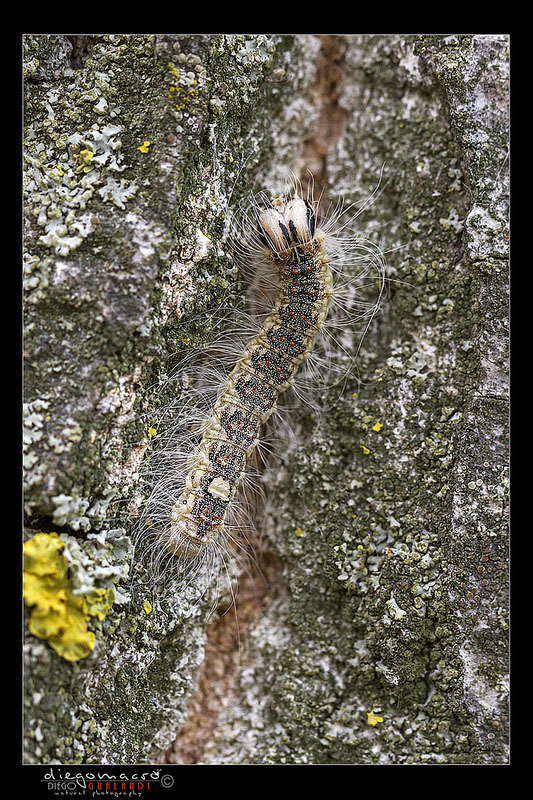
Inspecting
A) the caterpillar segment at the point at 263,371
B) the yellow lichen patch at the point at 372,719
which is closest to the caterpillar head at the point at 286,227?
the caterpillar segment at the point at 263,371

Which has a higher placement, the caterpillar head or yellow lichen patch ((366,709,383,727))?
the caterpillar head

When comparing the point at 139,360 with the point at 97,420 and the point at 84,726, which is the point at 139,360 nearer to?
the point at 97,420

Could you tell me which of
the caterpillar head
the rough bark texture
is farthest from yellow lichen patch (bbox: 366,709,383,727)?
the caterpillar head

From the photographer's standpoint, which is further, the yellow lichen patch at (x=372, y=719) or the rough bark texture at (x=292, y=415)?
the yellow lichen patch at (x=372, y=719)

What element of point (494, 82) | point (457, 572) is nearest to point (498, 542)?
point (457, 572)

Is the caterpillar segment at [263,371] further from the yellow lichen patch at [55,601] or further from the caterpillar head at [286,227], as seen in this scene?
the yellow lichen patch at [55,601]

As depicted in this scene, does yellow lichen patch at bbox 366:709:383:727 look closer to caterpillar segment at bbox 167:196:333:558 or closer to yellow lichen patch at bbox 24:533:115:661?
caterpillar segment at bbox 167:196:333:558
